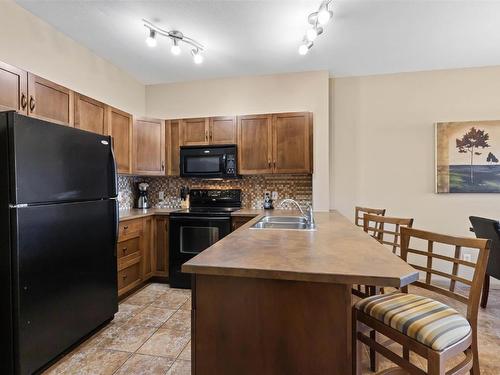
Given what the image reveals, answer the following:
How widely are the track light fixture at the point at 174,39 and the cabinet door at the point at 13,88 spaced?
98cm

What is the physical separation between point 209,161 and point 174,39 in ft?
4.47

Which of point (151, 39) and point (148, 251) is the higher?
point (151, 39)

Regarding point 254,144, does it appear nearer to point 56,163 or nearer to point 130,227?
point 130,227

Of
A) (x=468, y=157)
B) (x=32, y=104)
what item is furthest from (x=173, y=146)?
(x=468, y=157)

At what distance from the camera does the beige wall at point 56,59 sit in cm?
219

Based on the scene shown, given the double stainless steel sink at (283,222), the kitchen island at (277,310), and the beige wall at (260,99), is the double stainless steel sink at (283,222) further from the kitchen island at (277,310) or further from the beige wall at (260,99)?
the kitchen island at (277,310)

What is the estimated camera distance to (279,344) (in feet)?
3.79

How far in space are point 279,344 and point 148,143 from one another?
2985mm

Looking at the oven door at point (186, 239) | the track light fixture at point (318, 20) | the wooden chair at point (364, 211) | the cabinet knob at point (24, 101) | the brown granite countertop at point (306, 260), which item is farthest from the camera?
the oven door at point (186, 239)

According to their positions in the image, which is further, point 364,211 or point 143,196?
point 143,196

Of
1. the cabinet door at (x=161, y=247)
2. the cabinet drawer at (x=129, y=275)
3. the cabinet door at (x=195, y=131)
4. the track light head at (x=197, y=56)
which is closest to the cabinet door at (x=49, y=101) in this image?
the track light head at (x=197, y=56)

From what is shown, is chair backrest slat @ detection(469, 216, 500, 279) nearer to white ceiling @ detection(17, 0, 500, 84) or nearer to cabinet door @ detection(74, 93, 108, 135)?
white ceiling @ detection(17, 0, 500, 84)

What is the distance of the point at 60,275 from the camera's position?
188 centimetres

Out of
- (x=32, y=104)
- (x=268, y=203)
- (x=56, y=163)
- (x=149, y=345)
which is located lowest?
(x=149, y=345)
